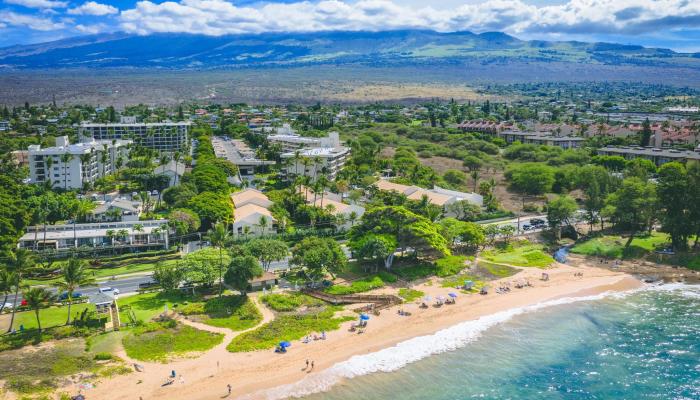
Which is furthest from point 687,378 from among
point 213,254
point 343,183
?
point 343,183

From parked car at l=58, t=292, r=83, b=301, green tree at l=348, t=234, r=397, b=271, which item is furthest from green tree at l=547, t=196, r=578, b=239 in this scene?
parked car at l=58, t=292, r=83, b=301

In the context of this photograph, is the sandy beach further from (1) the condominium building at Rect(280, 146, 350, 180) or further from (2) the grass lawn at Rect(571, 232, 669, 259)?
(1) the condominium building at Rect(280, 146, 350, 180)

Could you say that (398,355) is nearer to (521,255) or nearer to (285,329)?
(285,329)

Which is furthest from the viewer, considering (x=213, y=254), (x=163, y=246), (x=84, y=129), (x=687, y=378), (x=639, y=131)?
(x=639, y=131)

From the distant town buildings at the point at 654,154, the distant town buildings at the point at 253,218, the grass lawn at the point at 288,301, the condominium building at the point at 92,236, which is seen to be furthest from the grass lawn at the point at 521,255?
the distant town buildings at the point at 654,154

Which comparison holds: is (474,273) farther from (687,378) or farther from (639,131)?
(639,131)

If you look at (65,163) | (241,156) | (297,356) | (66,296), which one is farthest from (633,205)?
(65,163)
